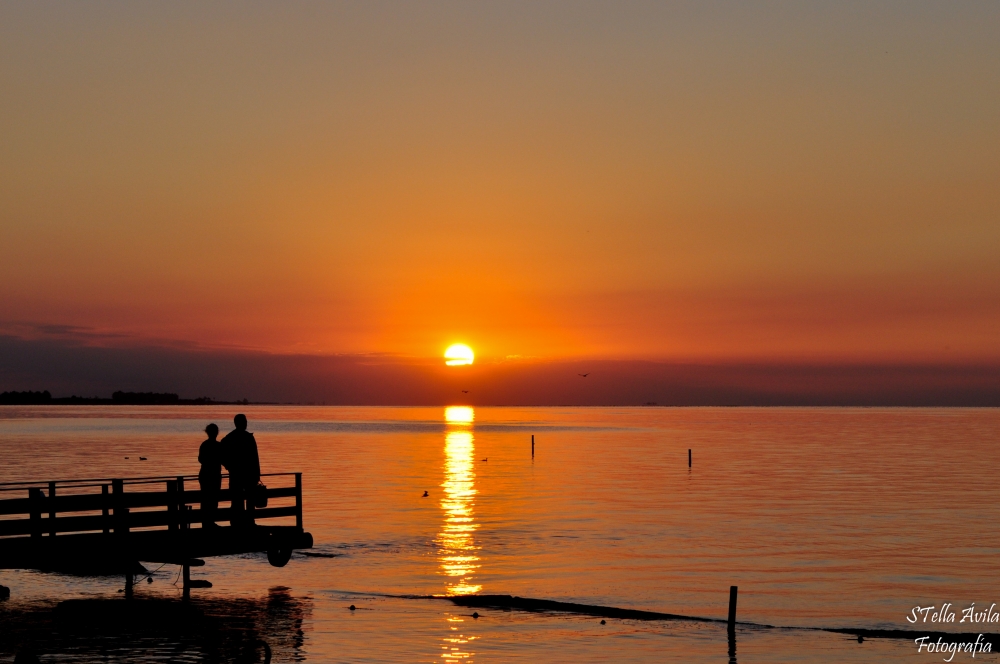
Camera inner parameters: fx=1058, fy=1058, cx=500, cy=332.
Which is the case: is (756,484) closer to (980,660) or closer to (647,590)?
(647,590)

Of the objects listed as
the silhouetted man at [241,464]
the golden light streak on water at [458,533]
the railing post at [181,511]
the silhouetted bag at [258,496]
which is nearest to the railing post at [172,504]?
the railing post at [181,511]

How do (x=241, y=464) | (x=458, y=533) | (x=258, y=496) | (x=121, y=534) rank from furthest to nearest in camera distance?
(x=458, y=533)
(x=258, y=496)
(x=241, y=464)
(x=121, y=534)

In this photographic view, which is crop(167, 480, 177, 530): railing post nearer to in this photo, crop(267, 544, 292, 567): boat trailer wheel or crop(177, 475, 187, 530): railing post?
crop(177, 475, 187, 530): railing post

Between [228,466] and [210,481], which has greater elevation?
[228,466]

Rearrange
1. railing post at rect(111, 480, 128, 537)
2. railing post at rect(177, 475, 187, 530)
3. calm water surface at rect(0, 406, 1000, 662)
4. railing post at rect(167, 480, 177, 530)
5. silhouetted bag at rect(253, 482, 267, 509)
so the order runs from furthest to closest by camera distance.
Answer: silhouetted bag at rect(253, 482, 267, 509), railing post at rect(177, 475, 187, 530), railing post at rect(167, 480, 177, 530), railing post at rect(111, 480, 128, 537), calm water surface at rect(0, 406, 1000, 662)

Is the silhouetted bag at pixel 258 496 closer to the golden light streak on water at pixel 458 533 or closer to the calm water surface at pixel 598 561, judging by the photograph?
the calm water surface at pixel 598 561

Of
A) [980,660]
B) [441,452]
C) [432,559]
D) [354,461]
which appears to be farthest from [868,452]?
[980,660]

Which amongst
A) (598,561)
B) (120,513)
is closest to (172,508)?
(120,513)

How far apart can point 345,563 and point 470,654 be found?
14902mm

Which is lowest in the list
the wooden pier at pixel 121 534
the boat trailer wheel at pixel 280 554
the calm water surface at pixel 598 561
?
the calm water surface at pixel 598 561

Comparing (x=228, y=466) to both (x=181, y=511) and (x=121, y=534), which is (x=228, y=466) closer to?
(x=181, y=511)

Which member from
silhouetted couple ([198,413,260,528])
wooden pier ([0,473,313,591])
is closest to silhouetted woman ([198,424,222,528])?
silhouetted couple ([198,413,260,528])

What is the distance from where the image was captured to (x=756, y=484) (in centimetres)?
7744

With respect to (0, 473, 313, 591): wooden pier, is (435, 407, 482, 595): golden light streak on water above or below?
below
